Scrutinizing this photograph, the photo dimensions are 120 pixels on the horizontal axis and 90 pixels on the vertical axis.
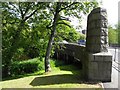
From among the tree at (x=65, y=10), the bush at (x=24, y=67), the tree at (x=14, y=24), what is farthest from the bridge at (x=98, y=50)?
the bush at (x=24, y=67)

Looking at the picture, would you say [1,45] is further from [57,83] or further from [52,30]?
[57,83]

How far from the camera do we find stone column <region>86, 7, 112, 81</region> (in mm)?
8797

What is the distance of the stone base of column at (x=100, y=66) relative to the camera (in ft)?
28.8

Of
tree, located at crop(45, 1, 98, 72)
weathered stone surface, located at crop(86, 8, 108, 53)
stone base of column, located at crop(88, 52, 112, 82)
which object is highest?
tree, located at crop(45, 1, 98, 72)

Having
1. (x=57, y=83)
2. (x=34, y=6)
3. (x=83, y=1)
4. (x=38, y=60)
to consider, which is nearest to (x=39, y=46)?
(x=38, y=60)

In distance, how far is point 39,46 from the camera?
17.5m

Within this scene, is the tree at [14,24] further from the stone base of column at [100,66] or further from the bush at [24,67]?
the stone base of column at [100,66]

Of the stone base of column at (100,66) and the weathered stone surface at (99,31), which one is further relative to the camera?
the weathered stone surface at (99,31)

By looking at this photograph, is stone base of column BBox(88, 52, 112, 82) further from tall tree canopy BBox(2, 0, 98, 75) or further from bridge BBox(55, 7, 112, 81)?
tall tree canopy BBox(2, 0, 98, 75)

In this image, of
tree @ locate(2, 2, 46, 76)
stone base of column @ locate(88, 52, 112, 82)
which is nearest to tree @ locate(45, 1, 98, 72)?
tree @ locate(2, 2, 46, 76)

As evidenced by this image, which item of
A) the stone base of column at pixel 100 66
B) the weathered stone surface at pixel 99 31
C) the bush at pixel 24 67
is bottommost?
the bush at pixel 24 67

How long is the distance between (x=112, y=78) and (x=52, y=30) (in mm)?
7063

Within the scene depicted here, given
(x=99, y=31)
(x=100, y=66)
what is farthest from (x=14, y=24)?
(x=100, y=66)

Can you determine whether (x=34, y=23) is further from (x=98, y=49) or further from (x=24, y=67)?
(x=98, y=49)
